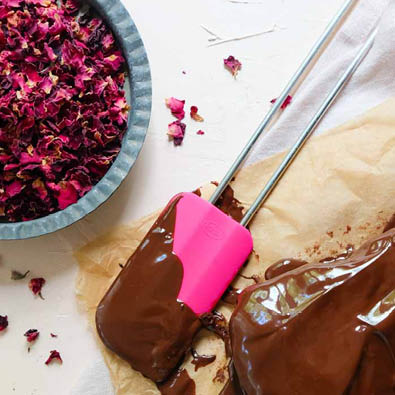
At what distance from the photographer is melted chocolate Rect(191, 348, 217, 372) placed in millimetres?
1379

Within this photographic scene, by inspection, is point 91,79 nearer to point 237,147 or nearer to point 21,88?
point 21,88

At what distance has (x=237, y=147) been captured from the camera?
1.44 meters

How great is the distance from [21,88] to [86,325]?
0.57 m

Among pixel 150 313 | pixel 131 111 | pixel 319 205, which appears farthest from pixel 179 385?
pixel 131 111

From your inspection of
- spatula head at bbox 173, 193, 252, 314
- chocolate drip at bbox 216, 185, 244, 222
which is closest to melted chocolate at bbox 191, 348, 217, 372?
spatula head at bbox 173, 193, 252, 314

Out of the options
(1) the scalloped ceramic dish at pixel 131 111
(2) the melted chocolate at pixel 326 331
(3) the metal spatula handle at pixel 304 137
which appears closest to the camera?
(2) the melted chocolate at pixel 326 331

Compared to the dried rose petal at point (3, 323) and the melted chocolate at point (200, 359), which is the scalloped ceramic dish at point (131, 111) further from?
the melted chocolate at point (200, 359)

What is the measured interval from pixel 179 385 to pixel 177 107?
65 centimetres

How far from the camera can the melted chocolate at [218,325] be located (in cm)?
136

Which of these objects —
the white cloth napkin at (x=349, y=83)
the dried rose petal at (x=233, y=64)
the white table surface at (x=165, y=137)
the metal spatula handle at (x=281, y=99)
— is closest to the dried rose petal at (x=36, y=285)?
the white table surface at (x=165, y=137)

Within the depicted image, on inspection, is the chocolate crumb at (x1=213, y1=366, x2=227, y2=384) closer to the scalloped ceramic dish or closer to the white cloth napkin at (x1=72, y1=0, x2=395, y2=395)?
the white cloth napkin at (x1=72, y1=0, x2=395, y2=395)

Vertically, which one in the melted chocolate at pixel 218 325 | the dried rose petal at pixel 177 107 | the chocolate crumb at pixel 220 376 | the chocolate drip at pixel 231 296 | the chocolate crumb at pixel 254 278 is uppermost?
the dried rose petal at pixel 177 107

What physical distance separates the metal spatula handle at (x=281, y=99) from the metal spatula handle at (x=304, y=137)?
8 centimetres

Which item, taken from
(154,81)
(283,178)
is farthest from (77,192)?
(283,178)
